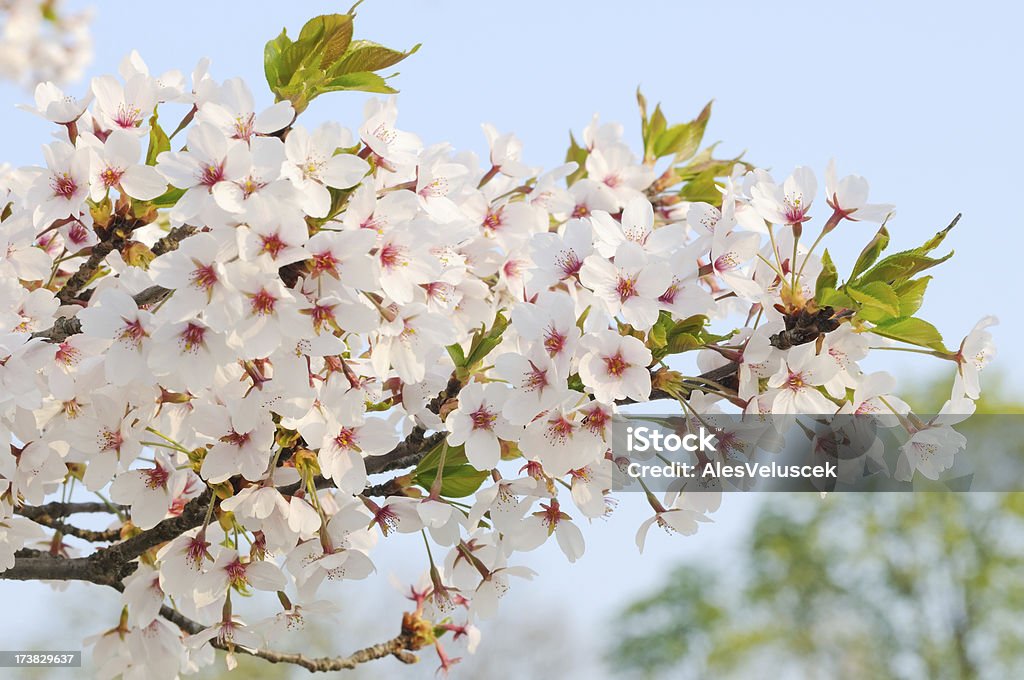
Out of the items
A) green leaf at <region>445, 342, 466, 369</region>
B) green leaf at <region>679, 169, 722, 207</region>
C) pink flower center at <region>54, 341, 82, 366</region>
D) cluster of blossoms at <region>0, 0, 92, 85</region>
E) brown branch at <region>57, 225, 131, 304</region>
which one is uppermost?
cluster of blossoms at <region>0, 0, 92, 85</region>

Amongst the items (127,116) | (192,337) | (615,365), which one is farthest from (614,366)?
(127,116)

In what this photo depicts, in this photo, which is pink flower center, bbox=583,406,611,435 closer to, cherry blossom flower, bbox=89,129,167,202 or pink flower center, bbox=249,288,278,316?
pink flower center, bbox=249,288,278,316

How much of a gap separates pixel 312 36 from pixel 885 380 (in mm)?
743

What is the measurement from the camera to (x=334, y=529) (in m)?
1.14

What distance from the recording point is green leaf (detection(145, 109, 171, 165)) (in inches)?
44.8

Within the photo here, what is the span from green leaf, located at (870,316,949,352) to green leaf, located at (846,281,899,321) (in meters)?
0.08

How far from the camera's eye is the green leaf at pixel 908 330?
105 cm

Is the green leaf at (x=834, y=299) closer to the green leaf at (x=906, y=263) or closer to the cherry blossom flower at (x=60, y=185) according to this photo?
the green leaf at (x=906, y=263)

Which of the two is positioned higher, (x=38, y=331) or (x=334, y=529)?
(x=38, y=331)

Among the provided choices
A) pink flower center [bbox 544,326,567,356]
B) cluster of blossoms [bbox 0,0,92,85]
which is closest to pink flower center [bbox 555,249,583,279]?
pink flower center [bbox 544,326,567,356]

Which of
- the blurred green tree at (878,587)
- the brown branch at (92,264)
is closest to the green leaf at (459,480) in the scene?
the brown branch at (92,264)

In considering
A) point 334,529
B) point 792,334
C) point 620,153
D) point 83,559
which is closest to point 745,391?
point 792,334

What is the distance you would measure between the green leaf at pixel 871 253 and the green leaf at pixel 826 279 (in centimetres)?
2

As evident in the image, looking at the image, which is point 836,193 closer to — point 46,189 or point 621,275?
point 621,275
